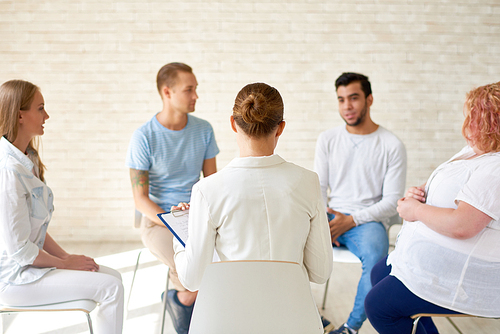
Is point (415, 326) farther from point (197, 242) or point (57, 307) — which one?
point (57, 307)

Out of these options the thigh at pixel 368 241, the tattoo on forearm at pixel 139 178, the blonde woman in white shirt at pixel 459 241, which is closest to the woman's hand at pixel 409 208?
the blonde woman in white shirt at pixel 459 241

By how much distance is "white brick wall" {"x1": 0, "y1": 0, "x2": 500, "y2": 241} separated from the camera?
11.6 feet

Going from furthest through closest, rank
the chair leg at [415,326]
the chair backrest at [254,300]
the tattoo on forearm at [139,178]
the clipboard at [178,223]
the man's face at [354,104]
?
the man's face at [354,104] → the tattoo on forearm at [139,178] → the chair leg at [415,326] → the clipboard at [178,223] → the chair backrest at [254,300]

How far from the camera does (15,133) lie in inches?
66.1

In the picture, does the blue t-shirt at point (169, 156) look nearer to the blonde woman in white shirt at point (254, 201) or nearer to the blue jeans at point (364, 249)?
the blue jeans at point (364, 249)

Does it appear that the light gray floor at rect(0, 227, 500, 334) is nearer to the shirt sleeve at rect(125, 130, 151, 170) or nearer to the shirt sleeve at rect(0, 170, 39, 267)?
the shirt sleeve at rect(0, 170, 39, 267)

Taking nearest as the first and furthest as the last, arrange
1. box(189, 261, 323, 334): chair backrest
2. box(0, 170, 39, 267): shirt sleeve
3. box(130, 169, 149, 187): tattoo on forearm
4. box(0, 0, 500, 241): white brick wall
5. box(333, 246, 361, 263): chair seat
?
1. box(189, 261, 323, 334): chair backrest
2. box(0, 170, 39, 267): shirt sleeve
3. box(333, 246, 361, 263): chair seat
4. box(130, 169, 149, 187): tattoo on forearm
5. box(0, 0, 500, 241): white brick wall

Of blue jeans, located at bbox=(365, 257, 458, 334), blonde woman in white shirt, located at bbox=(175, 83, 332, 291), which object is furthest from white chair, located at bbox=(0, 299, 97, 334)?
blue jeans, located at bbox=(365, 257, 458, 334)

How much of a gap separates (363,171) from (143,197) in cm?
133

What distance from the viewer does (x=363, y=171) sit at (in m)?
2.49

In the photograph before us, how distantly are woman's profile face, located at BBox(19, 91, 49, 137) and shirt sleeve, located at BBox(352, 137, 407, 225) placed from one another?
1.70 meters

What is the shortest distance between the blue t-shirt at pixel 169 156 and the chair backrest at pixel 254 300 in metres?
1.37

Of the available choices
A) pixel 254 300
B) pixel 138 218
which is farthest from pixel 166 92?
pixel 254 300

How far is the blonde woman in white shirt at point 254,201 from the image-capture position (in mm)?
1189
